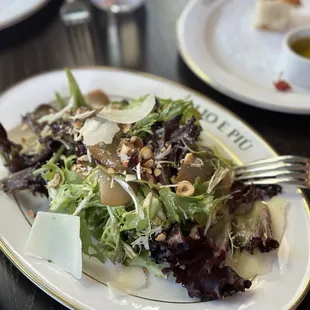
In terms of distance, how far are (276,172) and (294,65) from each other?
1.97 ft

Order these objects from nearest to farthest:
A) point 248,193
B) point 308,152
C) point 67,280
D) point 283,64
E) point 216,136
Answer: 1. point 67,280
2. point 248,193
3. point 216,136
4. point 308,152
5. point 283,64

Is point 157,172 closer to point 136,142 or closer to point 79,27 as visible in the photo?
point 136,142

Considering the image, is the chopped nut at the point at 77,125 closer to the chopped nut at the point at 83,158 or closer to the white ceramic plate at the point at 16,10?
the chopped nut at the point at 83,158

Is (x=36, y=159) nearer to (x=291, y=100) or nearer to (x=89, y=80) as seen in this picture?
(x=89, y=80)

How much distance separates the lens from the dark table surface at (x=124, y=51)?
1.77 metres

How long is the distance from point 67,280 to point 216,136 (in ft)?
2.11

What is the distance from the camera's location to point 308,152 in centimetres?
168

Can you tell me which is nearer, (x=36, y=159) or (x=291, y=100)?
(x=36, y=159)

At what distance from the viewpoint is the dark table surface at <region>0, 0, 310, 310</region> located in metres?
1.77

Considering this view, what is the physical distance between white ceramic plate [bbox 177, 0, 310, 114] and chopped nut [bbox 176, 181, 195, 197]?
23.1 inches

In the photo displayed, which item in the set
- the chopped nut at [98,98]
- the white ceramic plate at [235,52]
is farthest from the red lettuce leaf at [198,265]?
the white ceramic plate at [235,52]

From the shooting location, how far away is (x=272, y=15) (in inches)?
82.2

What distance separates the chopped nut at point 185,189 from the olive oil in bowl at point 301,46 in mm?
909

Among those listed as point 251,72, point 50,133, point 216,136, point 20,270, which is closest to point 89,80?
point 50,133
